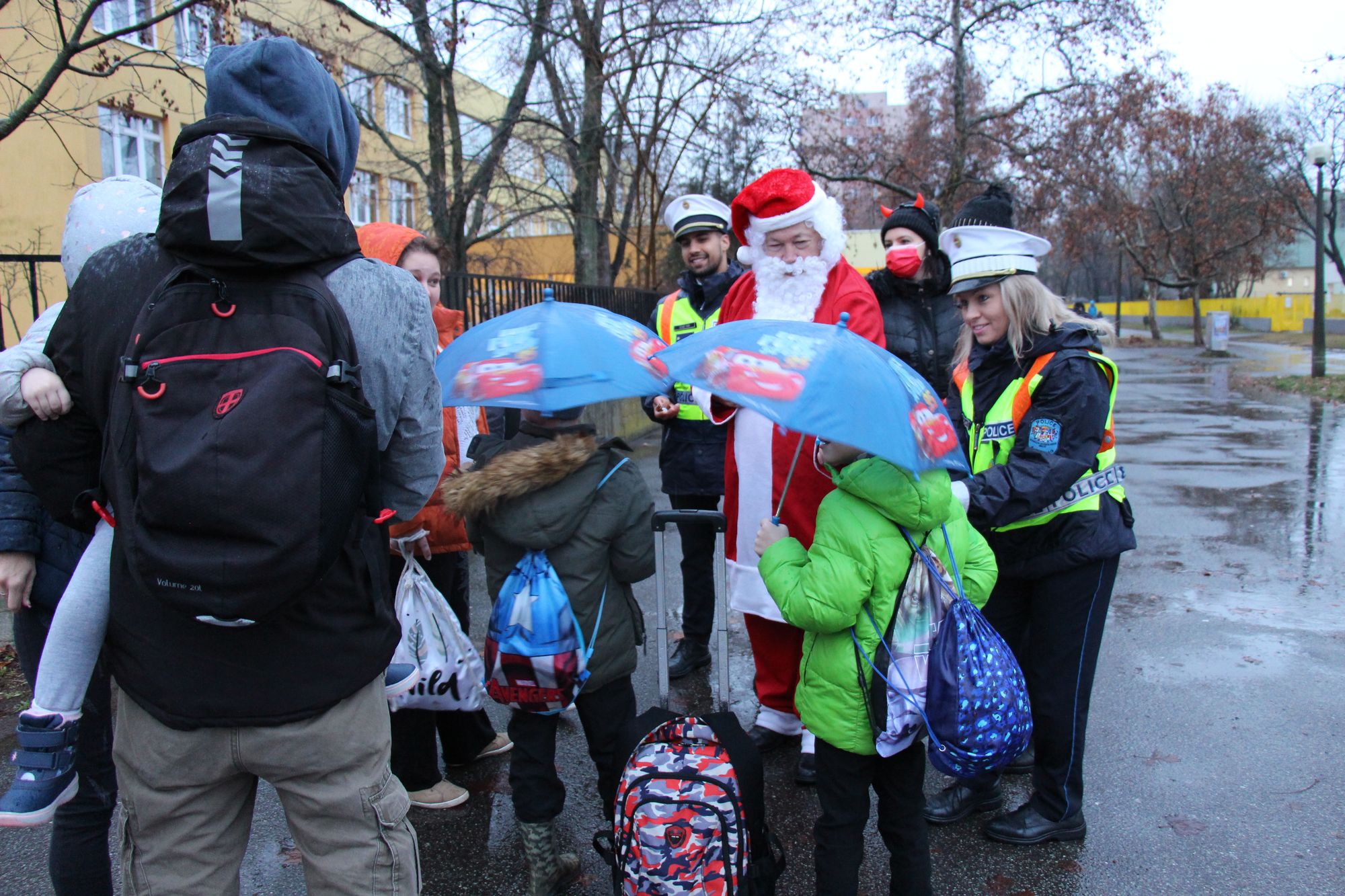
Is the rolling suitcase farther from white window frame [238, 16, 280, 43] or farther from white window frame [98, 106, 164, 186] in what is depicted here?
white window frame [98, 106, 164, 186]

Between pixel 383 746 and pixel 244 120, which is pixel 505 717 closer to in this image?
pixel 383 746

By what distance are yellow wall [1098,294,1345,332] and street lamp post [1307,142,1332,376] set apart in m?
24.1

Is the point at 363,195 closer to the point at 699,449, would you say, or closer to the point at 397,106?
the point at 397,106

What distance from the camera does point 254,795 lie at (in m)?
1.74

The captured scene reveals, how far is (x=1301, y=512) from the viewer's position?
7.36m

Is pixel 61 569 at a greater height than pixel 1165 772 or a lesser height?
greater

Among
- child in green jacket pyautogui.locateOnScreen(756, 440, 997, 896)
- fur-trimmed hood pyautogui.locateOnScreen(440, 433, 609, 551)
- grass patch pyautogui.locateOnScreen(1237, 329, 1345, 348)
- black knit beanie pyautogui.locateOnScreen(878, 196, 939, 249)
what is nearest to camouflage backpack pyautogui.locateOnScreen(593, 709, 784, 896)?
child in green jacket pyautogui.locateOnScreen(756, 440, 997, 896)

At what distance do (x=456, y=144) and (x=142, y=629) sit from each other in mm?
13131

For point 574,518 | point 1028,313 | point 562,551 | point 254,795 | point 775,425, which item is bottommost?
point 254,795

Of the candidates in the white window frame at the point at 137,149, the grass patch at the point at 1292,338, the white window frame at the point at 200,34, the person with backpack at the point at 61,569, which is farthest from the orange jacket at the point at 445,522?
the grass patch at the point at 1292,338

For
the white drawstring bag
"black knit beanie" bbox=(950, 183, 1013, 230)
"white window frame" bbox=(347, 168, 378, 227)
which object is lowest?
the white drawstring bag

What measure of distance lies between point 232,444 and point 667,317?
10.7 feet

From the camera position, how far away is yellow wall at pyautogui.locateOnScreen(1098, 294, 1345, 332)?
42219mm

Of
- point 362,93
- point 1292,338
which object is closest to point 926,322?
point 362,93
